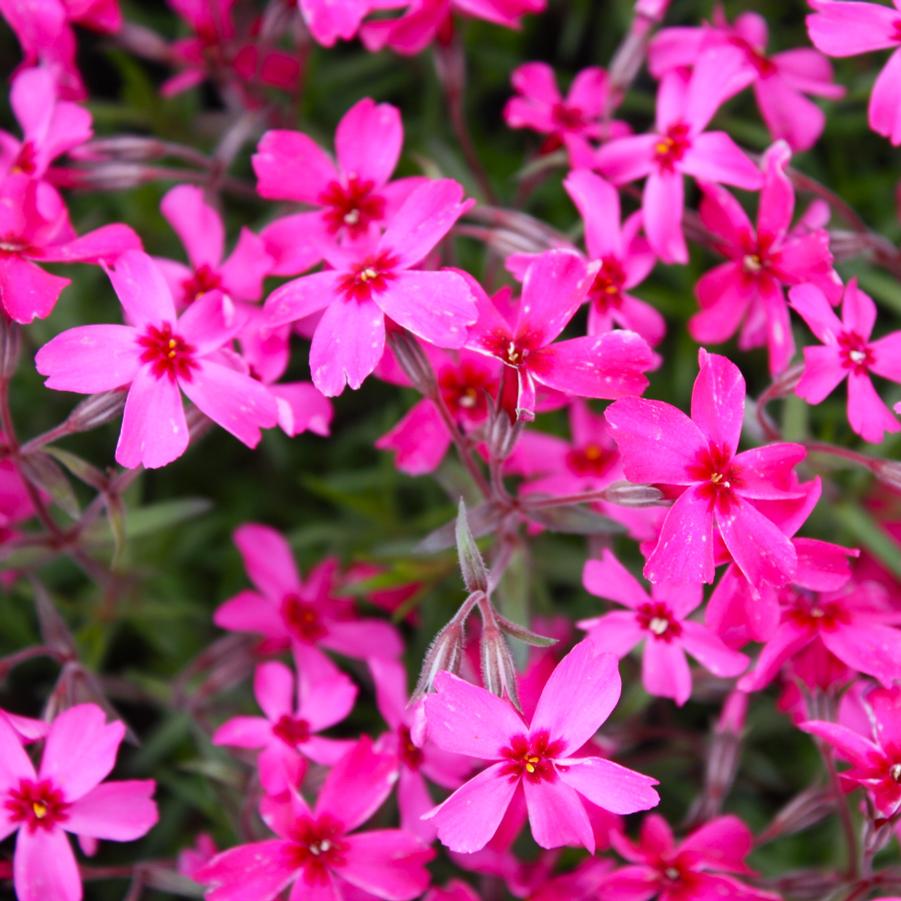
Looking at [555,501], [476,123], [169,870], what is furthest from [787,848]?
[476,123]

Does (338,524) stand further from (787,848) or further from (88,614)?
(787,848)

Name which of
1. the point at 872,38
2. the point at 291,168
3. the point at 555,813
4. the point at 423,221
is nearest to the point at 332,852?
the point at 555,813

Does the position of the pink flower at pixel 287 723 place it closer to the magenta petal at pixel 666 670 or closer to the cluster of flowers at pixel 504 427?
the cluster of flowers at pixel 504 427

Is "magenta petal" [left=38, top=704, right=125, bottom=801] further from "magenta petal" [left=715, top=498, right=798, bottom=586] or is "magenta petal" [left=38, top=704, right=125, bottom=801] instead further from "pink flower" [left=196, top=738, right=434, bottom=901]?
"magenta petal" [left=715, top=498, right=798, bottom=586]

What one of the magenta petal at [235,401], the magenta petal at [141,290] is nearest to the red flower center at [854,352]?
the magenta petal at [235,401]

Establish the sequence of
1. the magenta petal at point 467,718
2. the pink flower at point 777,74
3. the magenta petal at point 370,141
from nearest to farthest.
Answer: the magenta petal at point 467,718 → the magenta petal at point 370,141 → the pink flower at point 777,74
